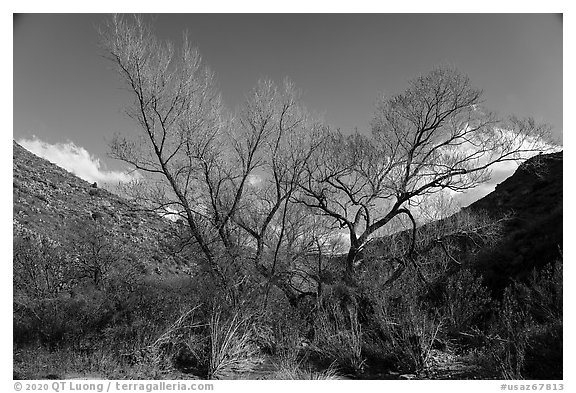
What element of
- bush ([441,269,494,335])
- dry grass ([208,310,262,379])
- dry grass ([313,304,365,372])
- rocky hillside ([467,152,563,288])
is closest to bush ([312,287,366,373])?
dry grass ([313,304,365,372])

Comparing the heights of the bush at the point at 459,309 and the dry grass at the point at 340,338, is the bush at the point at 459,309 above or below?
above

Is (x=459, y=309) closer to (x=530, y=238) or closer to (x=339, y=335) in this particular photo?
(x=339, y=335)

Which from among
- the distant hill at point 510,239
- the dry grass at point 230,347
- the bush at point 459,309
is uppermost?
the distant hill at point 510,239

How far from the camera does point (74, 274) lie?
877 cm

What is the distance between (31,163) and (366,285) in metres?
33.1

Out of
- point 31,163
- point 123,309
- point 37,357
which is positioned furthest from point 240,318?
point 31,163

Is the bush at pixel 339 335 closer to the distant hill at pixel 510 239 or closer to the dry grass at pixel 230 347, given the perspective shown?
the dry grass at pixel 230 347

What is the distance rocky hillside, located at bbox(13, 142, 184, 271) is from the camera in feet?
68.2

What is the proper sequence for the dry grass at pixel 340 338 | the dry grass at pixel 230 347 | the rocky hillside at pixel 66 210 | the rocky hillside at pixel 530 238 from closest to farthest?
1. the dry grass at pixel 230 347
2. the dry grass at pixel 340 338
3. the rocky hillside at pixel 530 238
4. the rocky hillside at pixel 66 210

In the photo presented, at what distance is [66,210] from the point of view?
990 inches

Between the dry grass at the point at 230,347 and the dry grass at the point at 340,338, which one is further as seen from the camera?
the dry grass at the point at 340,338

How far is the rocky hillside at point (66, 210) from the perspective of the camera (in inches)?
819

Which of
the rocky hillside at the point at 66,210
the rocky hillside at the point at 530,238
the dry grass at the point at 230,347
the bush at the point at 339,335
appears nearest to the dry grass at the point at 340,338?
the bush at the point at 339,335

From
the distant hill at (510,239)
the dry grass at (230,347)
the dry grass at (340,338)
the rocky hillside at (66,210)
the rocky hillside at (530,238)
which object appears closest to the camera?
the dry grass at (230,347)
